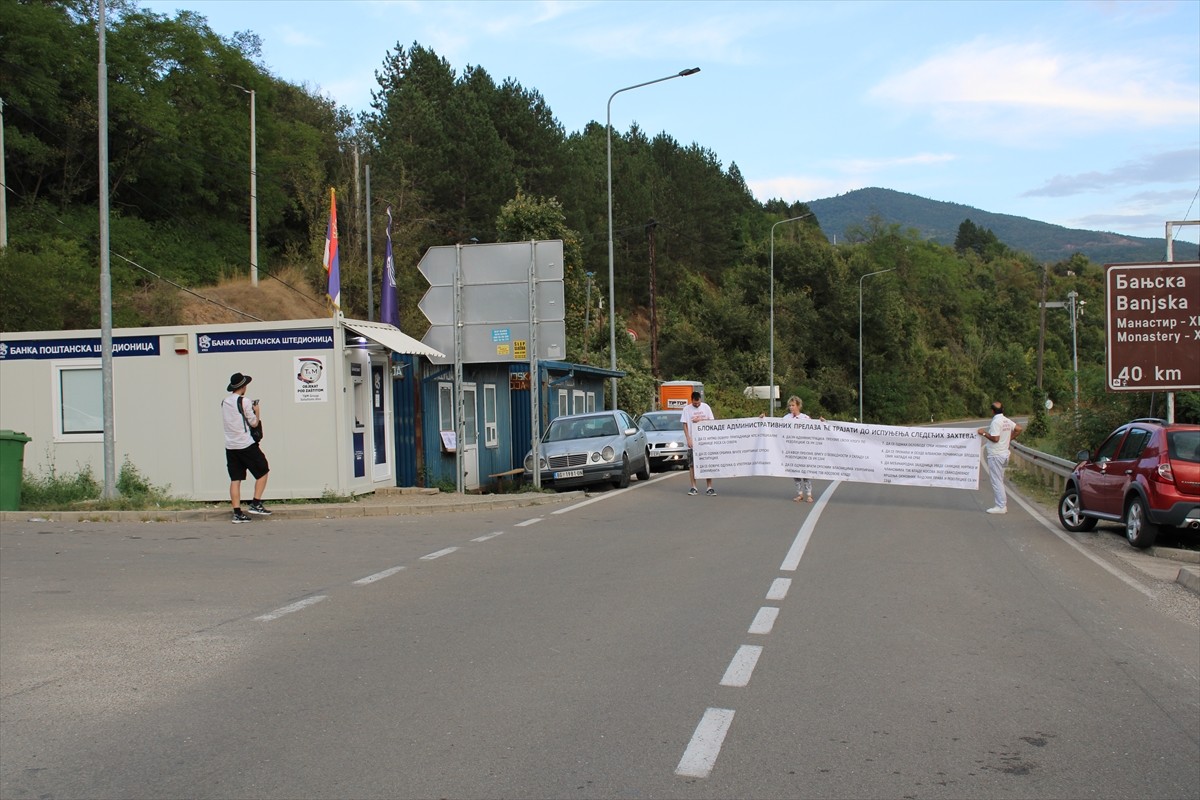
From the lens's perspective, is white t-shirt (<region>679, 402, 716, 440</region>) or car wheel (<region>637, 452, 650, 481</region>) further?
car wheel (<region>637, 452, 650, 481</region>)

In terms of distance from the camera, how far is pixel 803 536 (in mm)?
13422

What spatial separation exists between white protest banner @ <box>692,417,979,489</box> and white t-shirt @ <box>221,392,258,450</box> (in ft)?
27.4

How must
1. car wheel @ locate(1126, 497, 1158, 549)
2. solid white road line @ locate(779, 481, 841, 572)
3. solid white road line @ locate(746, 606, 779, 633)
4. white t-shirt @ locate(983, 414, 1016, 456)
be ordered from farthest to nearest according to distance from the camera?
white t-shirt @ locate(983, 414, 1016, 456), car wheel @ locate(1126, 497, 1158, 549), solid white road line @ locate(779, 481, 841, 572), solid white road line @ locate(746, 606, 779, 633)

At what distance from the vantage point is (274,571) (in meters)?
10.7

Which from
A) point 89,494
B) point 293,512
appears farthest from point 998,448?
point 89,494

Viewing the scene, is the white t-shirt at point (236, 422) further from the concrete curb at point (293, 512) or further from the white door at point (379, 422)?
the white door at point (379, 422)

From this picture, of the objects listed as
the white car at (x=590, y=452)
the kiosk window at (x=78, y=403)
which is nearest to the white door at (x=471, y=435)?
the white car at (x=590, y=452)

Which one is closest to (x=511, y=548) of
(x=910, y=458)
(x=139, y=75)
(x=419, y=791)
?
(x=419, y=791)

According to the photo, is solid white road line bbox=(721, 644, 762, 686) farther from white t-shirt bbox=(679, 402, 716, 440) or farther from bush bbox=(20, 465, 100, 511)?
bush bbox=(20, 465, 100, 511)

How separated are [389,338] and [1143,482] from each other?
1179cm

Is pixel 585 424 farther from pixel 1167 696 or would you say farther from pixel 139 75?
pixel 139 75

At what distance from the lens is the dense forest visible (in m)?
38.6

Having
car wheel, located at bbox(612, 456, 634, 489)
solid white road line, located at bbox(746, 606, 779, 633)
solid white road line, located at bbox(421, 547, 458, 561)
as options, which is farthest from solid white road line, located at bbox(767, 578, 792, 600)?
car wheel, located at bbox(612, 456, 634, 489)

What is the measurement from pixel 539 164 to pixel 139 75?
20192 mm
